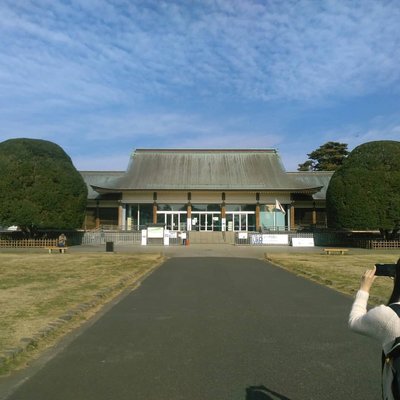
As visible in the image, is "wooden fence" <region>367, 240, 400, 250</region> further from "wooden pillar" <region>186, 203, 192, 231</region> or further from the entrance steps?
"wooden pillar" <region>186, 203, 192, 231</region>

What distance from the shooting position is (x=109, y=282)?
13.2m

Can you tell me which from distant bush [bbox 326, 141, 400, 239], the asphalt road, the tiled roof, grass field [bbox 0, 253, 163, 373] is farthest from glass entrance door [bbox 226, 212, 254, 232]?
the asphalt road

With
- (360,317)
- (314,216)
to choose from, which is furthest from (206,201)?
(360,317)

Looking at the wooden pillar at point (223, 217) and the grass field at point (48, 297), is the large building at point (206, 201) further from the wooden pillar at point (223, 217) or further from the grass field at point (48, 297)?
the grass field at point (48, 297)

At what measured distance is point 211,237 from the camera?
144ft

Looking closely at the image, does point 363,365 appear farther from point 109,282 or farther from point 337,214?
point 337,214

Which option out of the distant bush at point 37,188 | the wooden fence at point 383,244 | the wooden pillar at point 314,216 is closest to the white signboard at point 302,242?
the wooden fence at point 383,244

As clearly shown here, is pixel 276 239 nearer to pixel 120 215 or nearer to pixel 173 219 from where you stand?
pixel 173 219

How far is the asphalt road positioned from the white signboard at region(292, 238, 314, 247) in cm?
2523

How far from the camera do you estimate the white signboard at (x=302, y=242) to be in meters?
35.5

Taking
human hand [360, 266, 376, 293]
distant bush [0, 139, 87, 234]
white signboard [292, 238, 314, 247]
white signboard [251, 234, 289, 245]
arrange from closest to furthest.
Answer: human hand [360, 266, 376, 293] < distant bush [0, 139, 87, 234] < white signboard [292, 238, 314, 247] < white signboard [251, 234, 289, 245]

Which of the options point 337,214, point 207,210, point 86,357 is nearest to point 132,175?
point 207,210

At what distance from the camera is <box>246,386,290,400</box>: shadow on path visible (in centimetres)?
439

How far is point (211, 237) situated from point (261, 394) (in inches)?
1558
